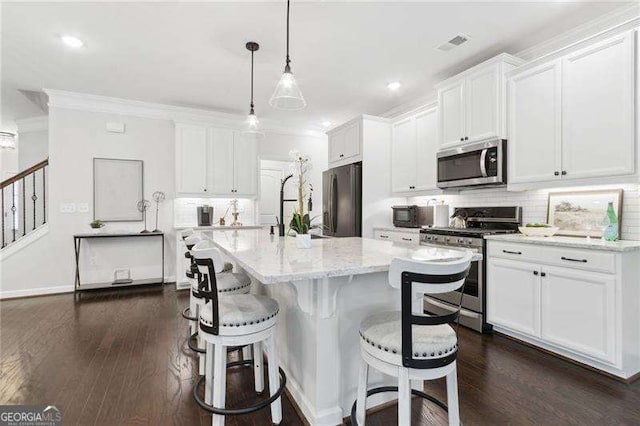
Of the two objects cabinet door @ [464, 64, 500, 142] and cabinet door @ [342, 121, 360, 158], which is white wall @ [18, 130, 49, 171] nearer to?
cabinet door @ [342, 121, 360, 158]

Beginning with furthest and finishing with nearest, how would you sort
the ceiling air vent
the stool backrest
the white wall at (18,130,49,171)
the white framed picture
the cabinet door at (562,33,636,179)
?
the white wall at (18,130,49,171) → the ceiling air vent → the white framed picture → the cabinet door at (562,33,636,179) → the stool backrest

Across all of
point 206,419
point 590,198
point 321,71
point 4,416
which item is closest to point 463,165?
point 590,198

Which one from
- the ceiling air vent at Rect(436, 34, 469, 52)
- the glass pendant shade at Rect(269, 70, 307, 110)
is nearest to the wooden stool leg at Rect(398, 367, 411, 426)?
the glass pendant shade at Rect(269, 70, 307, 110)

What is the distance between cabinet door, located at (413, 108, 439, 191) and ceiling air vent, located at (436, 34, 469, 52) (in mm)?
860

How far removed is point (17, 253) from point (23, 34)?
2951 millimetres

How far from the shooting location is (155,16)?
8.87ft

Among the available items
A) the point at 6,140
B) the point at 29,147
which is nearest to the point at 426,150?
the point at 29,147

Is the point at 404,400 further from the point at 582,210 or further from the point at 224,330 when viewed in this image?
the point at 582,210

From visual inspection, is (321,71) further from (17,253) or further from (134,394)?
(17,253)

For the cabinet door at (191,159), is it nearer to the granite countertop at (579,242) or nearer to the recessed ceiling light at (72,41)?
the recessed ceiling light at (72,41)

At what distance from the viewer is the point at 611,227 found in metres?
2.45

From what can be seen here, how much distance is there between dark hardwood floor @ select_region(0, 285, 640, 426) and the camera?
5.88ft

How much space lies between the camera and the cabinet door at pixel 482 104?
3.18 metres

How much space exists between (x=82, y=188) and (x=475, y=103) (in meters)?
5.41
